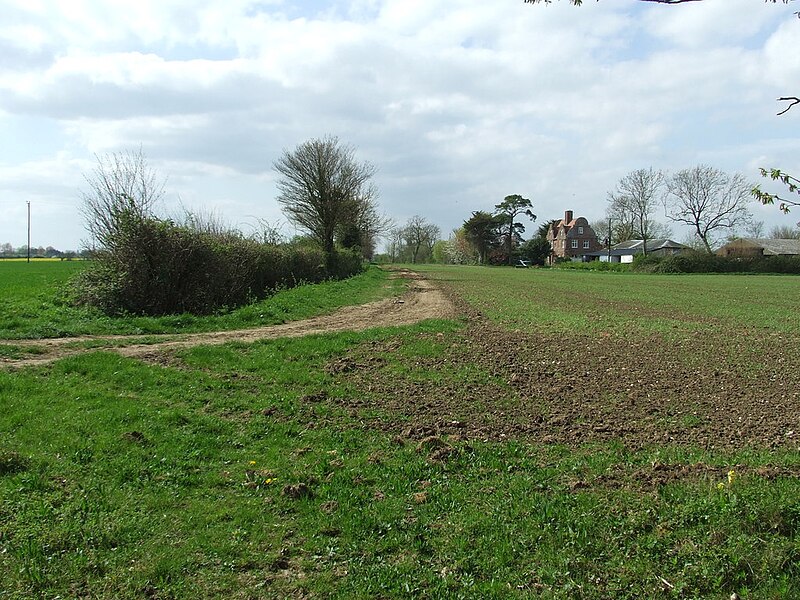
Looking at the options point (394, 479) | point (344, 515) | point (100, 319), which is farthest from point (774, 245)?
point (344, 515)

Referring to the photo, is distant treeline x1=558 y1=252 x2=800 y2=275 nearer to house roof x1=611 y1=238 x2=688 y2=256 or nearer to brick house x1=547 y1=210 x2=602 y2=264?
house roof x1=611 y1=238 x2=688 y2=256

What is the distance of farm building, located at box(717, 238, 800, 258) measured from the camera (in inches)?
3182

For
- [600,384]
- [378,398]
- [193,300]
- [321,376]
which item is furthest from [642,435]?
[193,300]

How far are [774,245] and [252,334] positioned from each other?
101 m

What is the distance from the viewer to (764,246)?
8944 cm

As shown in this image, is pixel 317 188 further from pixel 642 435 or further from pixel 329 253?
pixel 642 435

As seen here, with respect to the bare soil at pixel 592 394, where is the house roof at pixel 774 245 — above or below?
above

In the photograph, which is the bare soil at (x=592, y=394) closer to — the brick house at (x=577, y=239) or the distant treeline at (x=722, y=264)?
the distant treeline at (x=722, y=264)

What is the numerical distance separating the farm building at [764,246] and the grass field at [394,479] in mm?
83050

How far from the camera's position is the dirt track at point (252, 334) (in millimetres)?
9773

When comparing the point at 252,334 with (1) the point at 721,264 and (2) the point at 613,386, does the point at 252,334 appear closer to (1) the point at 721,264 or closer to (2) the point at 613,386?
(2) the point at 613,386

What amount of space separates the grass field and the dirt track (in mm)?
920

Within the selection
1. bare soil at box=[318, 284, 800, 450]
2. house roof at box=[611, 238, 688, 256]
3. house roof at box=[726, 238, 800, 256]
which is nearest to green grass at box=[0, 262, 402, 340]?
bare soil at box=[318, 284, 800, 450]

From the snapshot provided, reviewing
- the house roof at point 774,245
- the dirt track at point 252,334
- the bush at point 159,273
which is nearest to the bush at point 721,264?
the house roof at point 774,245
